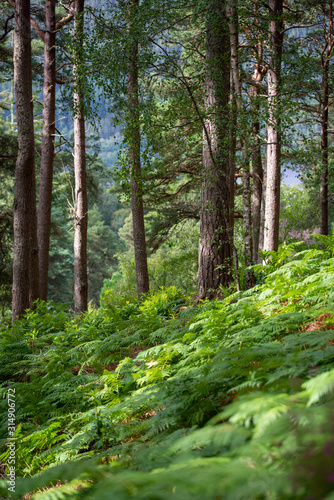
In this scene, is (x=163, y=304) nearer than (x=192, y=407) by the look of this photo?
No

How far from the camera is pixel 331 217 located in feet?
84.8

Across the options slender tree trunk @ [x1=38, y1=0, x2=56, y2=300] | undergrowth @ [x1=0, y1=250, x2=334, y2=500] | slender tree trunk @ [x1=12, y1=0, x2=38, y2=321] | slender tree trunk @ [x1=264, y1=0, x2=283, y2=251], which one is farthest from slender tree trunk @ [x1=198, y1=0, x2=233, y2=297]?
slender tree trunk @ [x1=38, y1=0, x2=56, y2=300]

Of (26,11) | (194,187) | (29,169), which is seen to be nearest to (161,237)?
(194,187)

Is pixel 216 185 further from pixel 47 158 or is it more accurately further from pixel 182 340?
pixel 47 158

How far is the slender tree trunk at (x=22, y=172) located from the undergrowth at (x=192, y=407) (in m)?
1.23

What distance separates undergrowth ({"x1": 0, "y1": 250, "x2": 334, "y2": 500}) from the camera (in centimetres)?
129

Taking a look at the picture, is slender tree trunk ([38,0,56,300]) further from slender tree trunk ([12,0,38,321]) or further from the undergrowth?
the undergrowth

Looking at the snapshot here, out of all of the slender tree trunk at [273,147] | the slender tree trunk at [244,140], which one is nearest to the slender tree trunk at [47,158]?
the slender tree trunk at [273,147]

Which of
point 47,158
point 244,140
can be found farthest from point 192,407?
point 47,158

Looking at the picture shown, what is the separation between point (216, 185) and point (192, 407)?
531cm

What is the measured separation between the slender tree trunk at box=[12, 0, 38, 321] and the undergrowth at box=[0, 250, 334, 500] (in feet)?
4.03

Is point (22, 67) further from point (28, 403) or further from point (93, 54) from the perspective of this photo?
point (28, 403)

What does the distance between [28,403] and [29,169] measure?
5.03 metres

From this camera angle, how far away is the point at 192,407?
2.48 meters
